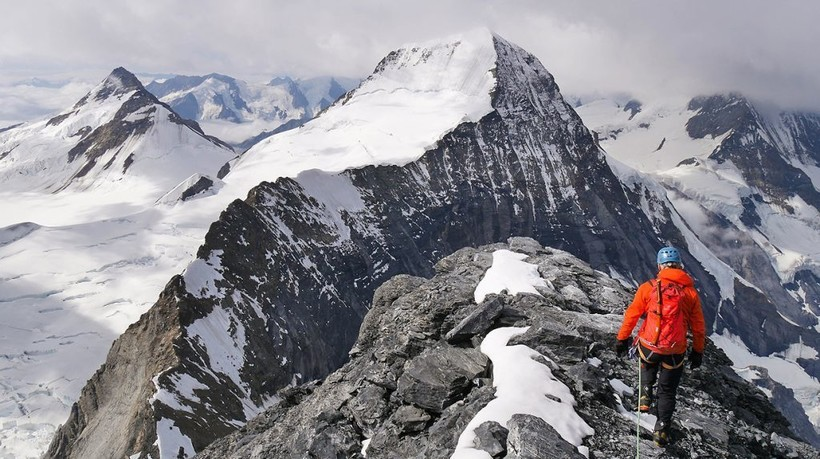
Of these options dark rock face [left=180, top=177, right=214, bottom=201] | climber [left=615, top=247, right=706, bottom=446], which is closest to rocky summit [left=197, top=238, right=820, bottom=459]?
climber [left=615, top=247, right=706, bottom=446]

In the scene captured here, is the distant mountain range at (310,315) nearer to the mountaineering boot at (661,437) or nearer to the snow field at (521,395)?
the snow field at (521,395)

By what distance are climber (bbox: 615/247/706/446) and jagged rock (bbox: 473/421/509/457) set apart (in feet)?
14.8

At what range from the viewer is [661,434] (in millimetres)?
16266

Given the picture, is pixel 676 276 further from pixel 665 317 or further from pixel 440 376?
pixel 440 376

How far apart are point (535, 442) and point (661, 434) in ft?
13.7

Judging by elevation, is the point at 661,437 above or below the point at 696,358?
below

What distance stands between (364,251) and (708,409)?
121m

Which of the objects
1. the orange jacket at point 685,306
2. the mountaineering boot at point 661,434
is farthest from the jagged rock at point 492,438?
the orange jacket at point 685,306

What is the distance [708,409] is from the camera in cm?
2017

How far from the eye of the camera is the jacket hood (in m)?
15.4

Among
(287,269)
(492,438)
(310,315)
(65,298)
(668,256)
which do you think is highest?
(668,256)

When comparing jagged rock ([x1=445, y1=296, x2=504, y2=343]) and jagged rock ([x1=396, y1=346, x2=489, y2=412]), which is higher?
jagged rock ([x1=445, y1=296, x2=504, y2=343])

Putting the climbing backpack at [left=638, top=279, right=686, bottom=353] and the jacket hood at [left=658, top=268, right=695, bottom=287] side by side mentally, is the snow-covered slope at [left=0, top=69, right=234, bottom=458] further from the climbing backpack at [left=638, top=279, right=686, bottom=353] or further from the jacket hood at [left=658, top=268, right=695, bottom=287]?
the jacket hood at [left=658, top=268, right=695, bottom=287]

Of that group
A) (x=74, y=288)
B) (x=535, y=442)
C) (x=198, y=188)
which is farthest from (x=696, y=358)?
(x=198, y=188)
